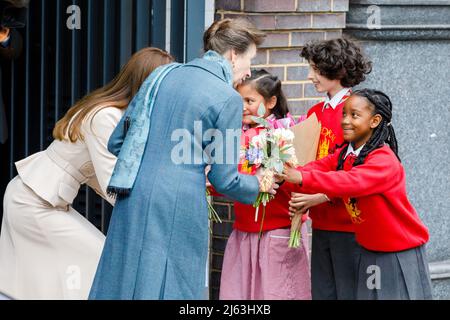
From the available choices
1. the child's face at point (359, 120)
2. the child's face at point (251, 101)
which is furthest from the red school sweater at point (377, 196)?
the child's face at point (251, 101)

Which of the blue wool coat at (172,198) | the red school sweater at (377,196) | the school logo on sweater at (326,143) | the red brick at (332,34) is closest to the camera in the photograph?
the blue wool coat at (172,198)

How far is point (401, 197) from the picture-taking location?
605 centimetres

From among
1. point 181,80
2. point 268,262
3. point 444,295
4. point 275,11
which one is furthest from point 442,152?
point 181,80

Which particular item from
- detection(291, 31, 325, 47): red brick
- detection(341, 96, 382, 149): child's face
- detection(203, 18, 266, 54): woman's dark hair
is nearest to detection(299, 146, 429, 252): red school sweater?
detection(341, 96, 382, 149): child's face

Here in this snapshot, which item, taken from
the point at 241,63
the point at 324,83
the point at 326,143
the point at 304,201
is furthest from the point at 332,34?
the point at 241,63

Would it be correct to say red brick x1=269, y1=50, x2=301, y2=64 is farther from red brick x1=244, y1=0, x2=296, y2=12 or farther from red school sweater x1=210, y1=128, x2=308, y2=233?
red school sweater x1=210, y1=128, x2=308, y2=233

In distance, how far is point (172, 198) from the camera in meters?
5.41

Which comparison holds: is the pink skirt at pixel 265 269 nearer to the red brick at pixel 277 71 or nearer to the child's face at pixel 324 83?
the child's face at pixel 324 83

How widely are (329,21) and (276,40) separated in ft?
1.36

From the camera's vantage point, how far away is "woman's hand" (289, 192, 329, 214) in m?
6.24

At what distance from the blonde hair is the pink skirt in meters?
1.07

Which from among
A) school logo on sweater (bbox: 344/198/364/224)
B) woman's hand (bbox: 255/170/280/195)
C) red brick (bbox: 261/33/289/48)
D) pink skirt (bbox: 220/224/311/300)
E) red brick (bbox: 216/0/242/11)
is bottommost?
pink skirt (bbox: 220/224/311/300)

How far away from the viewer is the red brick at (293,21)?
7.31 meters

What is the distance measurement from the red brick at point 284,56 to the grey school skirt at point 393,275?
1.57m
